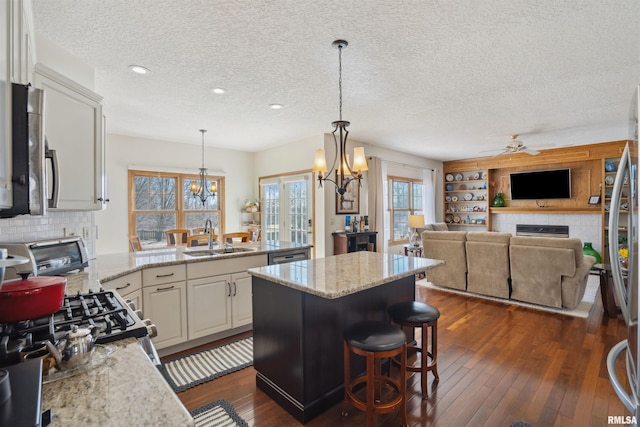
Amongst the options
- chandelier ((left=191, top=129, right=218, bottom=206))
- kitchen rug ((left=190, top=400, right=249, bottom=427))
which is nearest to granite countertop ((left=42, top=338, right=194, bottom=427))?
kitchen rug ((left=190, top=400, right=249, bottom=427))

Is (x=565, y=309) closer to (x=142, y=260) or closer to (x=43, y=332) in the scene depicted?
(x=142, y=260)

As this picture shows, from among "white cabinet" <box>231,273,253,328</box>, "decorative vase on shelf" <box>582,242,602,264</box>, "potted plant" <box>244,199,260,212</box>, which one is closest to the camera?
"white cabinet" <box>231,273,253,328</box>

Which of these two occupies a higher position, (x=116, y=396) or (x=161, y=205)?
(x=161, y=205)

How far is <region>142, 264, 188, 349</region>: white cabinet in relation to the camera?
2686 millimetres

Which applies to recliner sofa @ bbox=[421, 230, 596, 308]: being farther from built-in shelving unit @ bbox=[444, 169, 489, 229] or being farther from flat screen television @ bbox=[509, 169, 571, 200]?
built-in shelving unit @ bbox=[444, 169, 489, 229]

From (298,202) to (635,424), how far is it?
514 cm

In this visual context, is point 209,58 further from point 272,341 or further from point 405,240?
point 405,240

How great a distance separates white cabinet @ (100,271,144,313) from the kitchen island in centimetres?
100

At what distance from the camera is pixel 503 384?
2.37m

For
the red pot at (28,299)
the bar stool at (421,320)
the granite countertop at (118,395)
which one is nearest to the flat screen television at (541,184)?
the bar stool at (421,320)

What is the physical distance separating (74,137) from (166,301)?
4.88ft

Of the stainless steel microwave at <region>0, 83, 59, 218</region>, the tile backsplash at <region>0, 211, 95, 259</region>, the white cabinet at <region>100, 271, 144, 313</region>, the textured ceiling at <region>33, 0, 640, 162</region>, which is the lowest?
the white cabinet at <region>100, 271, 144, 313</region>

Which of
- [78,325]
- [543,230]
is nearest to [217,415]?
[78,325]

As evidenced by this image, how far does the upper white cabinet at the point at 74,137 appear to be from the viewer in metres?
2.02
